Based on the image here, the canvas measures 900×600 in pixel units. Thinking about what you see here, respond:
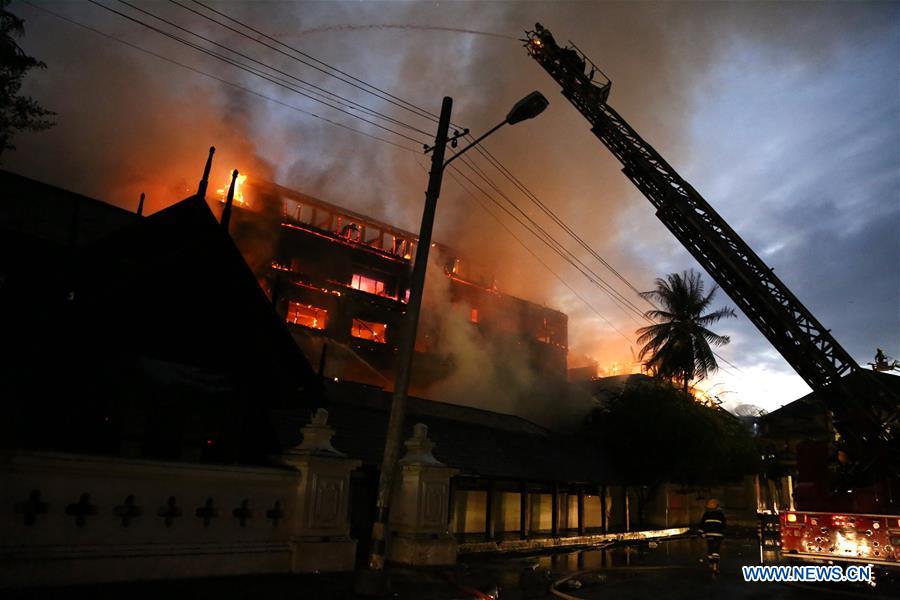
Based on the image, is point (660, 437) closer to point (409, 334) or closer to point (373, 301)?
point (409, 334)

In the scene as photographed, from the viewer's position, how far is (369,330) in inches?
1752

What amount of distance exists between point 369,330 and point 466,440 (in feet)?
88.3

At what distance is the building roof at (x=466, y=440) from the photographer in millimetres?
14102

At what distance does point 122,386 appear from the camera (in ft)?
28.9

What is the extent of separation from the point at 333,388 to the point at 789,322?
14570 mm

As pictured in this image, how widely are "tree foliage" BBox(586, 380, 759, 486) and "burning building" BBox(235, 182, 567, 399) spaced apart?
16760 mm

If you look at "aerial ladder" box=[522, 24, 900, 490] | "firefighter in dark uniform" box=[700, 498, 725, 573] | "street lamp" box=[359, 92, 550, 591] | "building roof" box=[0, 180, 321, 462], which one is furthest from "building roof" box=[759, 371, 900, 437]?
"building roof" box=[0, 180, 321, 462]

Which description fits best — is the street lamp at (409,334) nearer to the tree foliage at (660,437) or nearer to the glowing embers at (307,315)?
the tree foliage at (660,437)

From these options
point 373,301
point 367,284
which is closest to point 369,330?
point 373,301

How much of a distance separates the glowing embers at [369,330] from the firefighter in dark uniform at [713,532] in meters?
33.8

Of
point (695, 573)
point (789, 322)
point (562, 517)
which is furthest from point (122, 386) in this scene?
point (562, 517)

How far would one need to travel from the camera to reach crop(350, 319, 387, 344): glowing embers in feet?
143

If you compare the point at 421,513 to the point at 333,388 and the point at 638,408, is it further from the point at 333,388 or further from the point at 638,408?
the point at 638,408

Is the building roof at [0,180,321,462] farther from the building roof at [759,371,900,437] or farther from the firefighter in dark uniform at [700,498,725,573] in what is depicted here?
the building roof at [759,371,900,437]
